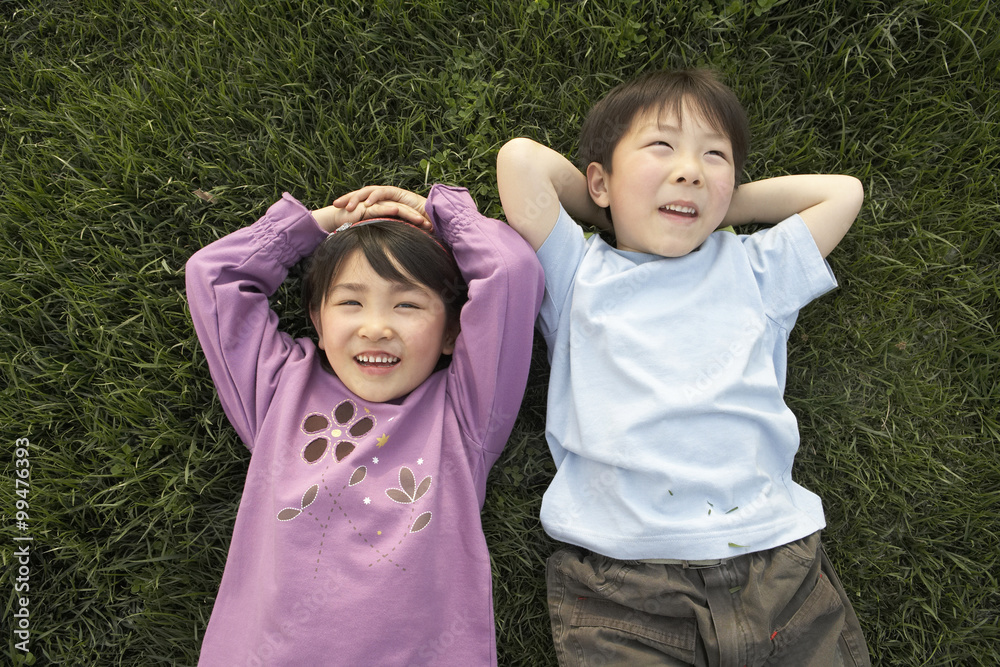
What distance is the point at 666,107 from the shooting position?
2.17 m

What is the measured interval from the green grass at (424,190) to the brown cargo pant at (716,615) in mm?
416

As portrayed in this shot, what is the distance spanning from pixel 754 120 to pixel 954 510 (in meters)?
1.69

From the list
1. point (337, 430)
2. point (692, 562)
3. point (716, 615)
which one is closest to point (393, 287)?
point (337, 430)

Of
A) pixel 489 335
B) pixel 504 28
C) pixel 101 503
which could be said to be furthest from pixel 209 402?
pixel 504 28

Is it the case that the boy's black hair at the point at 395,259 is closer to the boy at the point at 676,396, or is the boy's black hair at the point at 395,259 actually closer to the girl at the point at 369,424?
the girl at the point at 369,424

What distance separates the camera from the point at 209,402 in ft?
8.22

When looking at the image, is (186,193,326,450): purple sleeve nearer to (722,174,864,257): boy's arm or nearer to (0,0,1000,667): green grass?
(0,0,1000,667): green grass

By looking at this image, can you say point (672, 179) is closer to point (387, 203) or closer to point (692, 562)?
point (387, 203)

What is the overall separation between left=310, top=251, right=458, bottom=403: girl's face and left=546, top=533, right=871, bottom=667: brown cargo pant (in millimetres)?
900

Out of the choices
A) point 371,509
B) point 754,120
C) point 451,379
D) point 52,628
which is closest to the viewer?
point 371,509

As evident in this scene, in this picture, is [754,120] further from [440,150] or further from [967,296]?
[440,150]

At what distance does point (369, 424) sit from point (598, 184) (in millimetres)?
1163

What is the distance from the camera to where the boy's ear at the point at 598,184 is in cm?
231

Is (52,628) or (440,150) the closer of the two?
(52,628)
